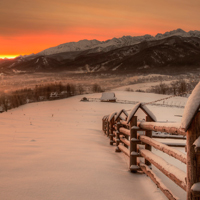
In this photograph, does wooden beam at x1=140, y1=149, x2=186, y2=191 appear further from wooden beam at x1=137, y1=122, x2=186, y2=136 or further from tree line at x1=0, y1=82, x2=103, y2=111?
tree line at x1=0, y1=82, x2=103, y2=111

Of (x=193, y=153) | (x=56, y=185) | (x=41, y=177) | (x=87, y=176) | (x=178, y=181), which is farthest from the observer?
(x=87, y=176)

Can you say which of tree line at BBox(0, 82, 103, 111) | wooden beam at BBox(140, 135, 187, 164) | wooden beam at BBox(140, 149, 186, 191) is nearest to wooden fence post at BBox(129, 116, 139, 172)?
wooden beam at BBox(140, 135, 187, 164)

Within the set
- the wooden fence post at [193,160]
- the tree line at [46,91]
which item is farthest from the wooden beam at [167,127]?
the tree line at [46,91]

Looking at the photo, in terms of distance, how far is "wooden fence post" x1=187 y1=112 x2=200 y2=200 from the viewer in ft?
8.71

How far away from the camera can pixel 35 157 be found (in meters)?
5.85

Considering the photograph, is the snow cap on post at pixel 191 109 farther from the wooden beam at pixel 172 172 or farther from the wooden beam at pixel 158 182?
the wooden beam at pixel 158 182

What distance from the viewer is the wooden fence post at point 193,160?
2656mm

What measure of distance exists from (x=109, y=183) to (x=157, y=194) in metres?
1.00

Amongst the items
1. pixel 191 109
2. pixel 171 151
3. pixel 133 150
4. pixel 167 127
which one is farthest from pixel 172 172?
pixel 133 150

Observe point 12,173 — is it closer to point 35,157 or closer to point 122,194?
point 35,157

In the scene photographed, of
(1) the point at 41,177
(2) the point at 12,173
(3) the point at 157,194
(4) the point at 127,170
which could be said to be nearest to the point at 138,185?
(3) the point at 157,194

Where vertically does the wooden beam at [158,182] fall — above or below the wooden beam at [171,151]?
below

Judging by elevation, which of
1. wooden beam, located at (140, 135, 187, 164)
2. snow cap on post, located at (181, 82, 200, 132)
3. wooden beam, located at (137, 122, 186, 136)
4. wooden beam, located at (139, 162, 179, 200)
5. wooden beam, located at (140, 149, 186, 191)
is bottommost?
wooden beam, located at (139, 162, 179, 200)

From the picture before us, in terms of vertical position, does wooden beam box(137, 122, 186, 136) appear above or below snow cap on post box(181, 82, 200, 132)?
below
